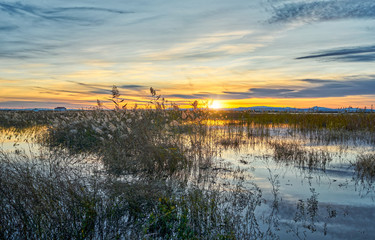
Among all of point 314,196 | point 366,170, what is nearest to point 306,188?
point 314,196

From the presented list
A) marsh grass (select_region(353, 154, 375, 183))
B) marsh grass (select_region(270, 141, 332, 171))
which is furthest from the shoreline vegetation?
marsh grass (select_region(270, 141, 332, 171))

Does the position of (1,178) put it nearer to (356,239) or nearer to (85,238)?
(85,238)

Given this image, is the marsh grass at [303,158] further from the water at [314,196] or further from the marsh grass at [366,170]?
the marsh grass at [366,170]

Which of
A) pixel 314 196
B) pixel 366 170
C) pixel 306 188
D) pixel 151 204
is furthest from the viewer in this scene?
pixel 366 170

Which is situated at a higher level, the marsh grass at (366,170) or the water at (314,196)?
the marsh grass at (366,170)

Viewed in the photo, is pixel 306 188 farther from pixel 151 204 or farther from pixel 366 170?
pixel 151 204

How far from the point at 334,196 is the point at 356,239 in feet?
5.80

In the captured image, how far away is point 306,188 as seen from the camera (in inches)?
236

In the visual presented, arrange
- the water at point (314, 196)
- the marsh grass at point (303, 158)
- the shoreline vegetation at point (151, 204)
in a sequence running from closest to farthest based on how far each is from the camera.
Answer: the shoreline vegetation at point (151, 204)
the water at point (314, 196)
the marsh grass at point (303, 158)

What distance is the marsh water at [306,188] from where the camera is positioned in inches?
165

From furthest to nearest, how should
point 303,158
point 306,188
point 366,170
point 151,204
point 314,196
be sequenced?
point 303,158, point 366,170, point 306,188, point 314,196, point 151,204

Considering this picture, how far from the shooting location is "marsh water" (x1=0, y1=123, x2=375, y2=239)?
4.20 metres

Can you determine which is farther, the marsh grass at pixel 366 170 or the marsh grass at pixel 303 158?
the marsh grass at pixel 303 158

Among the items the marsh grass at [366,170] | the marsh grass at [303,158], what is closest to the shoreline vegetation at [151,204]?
the marsh grass at [366,170]
